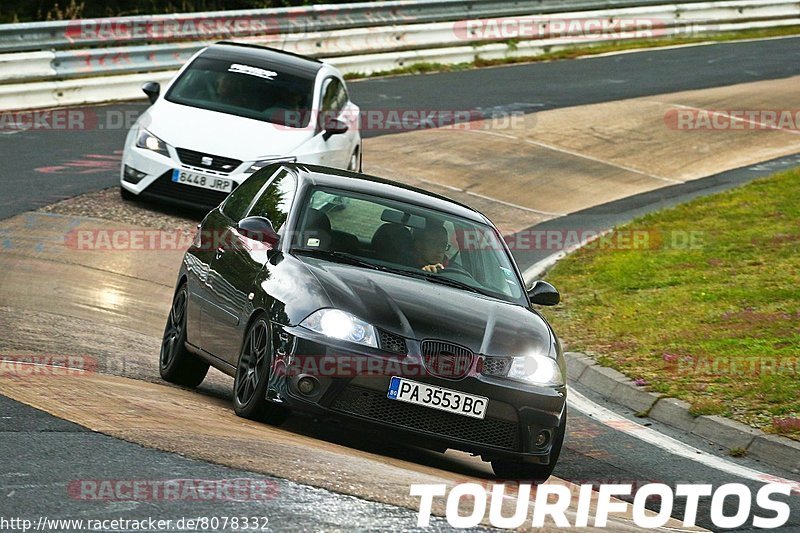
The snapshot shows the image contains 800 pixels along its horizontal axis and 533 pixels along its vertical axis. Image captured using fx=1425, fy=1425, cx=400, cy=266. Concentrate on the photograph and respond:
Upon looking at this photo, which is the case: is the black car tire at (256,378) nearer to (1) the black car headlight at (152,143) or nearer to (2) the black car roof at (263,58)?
(1) the black car headlight at (152,143)

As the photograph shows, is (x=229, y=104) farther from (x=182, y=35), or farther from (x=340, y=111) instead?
(x=182, y=35)

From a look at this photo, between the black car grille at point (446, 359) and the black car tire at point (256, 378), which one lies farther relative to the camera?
the black car tire at point (256, 378)

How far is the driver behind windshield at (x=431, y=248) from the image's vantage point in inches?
346

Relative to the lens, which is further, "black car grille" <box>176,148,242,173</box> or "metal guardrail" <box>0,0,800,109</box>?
"metal guardrail" <box>0,0,800,109</box>

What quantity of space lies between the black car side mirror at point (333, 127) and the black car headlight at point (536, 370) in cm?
912

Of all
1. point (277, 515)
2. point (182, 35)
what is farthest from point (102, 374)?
point (182, 35)

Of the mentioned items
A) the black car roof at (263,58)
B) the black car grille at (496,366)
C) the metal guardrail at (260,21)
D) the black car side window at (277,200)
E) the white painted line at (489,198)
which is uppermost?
the black car side window at (277,200)

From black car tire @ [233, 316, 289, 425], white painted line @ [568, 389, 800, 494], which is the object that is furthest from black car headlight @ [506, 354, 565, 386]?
white painted line @ [568, 389, 800, 494]

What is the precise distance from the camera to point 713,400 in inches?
410

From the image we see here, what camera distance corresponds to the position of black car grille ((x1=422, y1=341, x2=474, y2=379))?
7.59 meters

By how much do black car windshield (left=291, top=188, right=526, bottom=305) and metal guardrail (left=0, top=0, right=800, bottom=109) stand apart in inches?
530

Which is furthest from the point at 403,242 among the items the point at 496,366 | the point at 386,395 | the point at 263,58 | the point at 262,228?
the point at 263,58

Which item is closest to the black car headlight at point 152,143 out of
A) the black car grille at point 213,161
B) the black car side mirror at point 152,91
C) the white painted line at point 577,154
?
the black car grille at point 213,161

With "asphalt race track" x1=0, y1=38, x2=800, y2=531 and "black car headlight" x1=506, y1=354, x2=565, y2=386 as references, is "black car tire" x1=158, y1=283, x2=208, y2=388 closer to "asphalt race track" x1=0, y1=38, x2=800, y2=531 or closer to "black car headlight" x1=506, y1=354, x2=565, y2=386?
"asphalt race track" x1=0, y1=38, x2=800, y2=531
